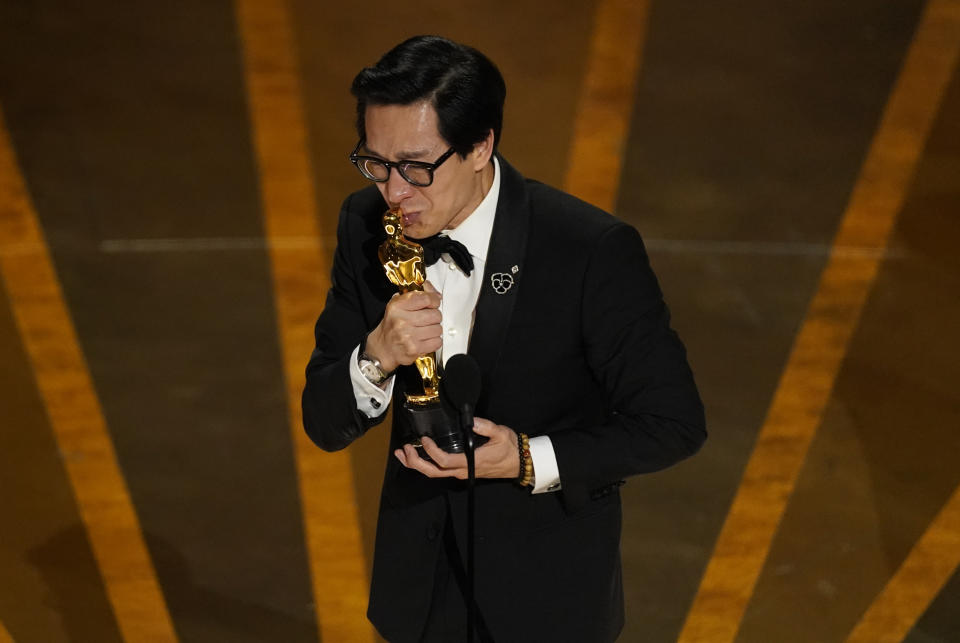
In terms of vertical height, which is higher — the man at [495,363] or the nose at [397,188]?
the nose at [397,188]

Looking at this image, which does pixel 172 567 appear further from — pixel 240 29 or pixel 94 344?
pixel 240 29

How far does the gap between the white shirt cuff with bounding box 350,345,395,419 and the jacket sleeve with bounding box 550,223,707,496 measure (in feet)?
0.98

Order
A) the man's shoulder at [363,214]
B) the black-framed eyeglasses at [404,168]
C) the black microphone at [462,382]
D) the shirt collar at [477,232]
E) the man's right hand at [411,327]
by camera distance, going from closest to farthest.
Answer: the black microphone at [462,382], the man's right hand at [411,327], the black-framed eyeglasses at [404,168], the shirt collar at [477,232], the man's shoulder at [363,214]

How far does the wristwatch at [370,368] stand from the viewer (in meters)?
1.85

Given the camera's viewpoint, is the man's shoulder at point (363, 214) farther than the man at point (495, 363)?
Yes

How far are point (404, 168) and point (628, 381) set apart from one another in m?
0.51

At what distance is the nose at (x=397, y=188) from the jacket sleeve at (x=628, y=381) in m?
0.33

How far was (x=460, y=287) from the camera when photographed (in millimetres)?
1995

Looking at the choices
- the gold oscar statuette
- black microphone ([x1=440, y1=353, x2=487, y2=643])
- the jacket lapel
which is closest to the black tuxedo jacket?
the jacket lapel

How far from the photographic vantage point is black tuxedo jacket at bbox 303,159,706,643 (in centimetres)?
188

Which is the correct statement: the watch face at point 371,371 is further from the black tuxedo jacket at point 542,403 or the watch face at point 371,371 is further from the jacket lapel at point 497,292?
the jacket lapel at point 497,292

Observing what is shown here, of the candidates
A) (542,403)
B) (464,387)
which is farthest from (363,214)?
(464,387)

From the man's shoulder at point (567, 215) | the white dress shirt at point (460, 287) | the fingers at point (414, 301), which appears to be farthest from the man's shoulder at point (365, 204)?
the fingers at point (414, 301)

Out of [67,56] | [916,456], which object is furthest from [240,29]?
[916,456]
